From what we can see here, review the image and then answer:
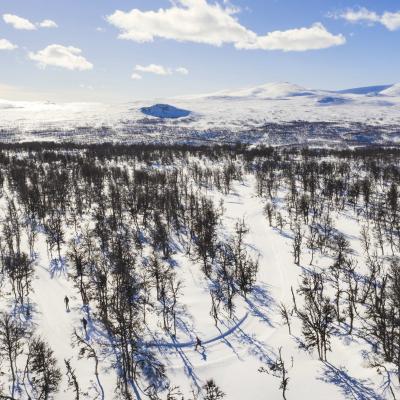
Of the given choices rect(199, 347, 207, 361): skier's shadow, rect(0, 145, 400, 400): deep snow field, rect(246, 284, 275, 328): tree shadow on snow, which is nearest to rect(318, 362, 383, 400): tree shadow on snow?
rect(0, 145, 400, 400): deep snow field

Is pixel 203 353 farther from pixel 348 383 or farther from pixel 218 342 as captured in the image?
pixel 348 383

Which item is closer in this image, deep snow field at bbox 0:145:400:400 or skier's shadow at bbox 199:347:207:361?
deep snow field at bbox 0:145:400:400

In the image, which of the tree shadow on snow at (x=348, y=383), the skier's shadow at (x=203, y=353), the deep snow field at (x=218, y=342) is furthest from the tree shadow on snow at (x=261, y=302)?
the tree shadow on snow at (x=348, y=383)

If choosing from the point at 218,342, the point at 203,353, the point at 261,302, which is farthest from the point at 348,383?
the point at 261,302

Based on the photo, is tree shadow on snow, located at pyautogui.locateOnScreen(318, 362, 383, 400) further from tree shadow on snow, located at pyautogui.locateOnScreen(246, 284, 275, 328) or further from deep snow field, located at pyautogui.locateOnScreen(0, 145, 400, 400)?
tree shadow on snow, located at pyautogui.locateOnScreen(246, 284, 275, 328)

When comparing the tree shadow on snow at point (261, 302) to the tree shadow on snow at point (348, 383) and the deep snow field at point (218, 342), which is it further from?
the tree shadow on snow at point (348, 383)

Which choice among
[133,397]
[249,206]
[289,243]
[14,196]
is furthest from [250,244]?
[14,196]

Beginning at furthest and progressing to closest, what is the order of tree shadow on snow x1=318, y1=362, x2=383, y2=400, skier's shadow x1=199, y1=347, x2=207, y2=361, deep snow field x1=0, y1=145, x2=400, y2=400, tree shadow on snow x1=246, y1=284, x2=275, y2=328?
1. tree shadow on snow x1=246, y1=284, x2=275, y2=328
2. skier's shadow x1=199, y1=347, x2=207, y2=361
3. deep snow field x1=0, y1=145, x2=400, y2=400
4. tree shadow on snow x1=318, y1=362, x2=383, y2=400
